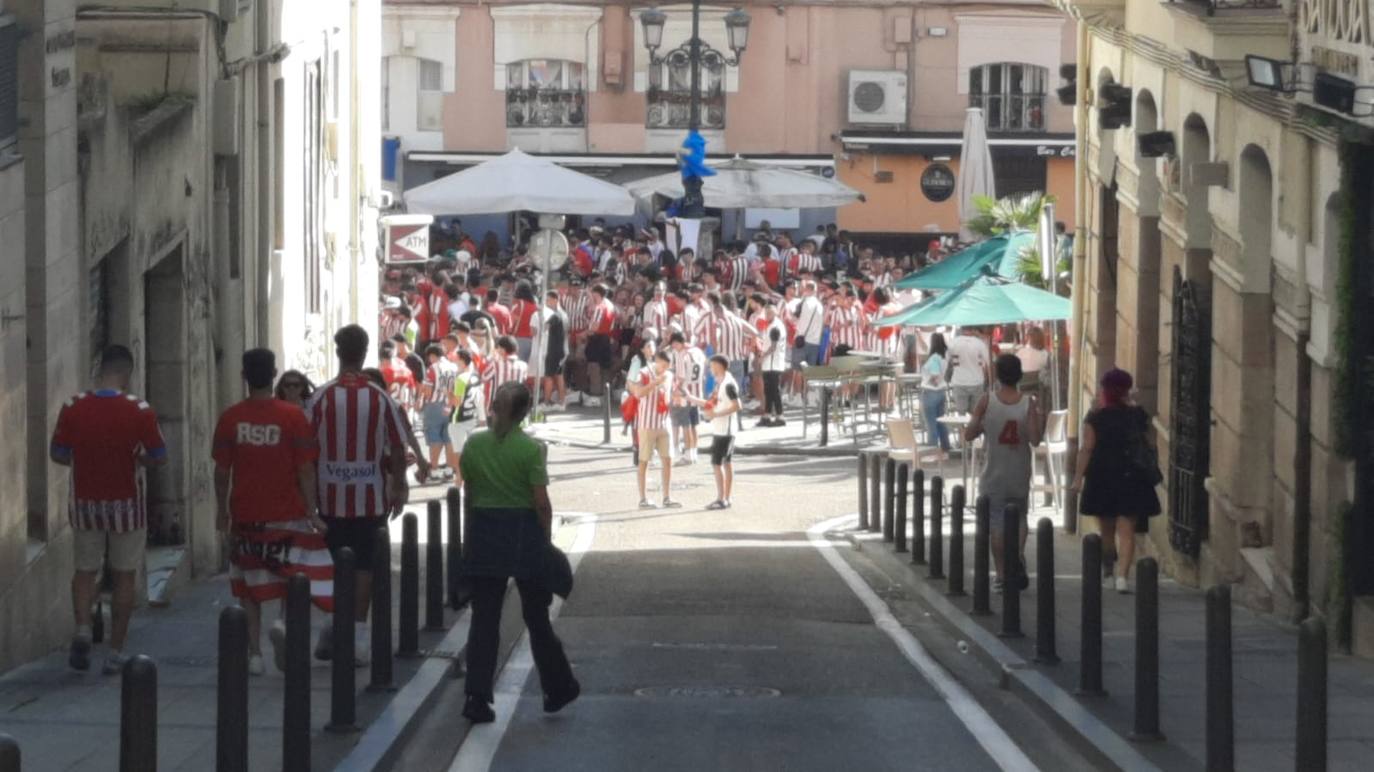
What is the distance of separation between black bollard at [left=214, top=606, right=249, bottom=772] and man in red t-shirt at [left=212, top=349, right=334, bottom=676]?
3704 millimetres

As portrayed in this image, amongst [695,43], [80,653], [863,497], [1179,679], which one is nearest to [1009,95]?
[695,43]

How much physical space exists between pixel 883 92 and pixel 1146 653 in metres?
41.6

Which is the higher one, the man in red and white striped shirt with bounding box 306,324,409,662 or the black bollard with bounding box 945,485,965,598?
the man in red and white striped shirt with bounding box 306,324,409,662

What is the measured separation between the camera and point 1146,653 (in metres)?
11.1

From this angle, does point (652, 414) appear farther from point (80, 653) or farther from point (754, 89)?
point (754, 89)

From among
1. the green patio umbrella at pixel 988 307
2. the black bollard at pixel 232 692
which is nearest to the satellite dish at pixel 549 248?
the green patio umbrella at pixel 988 307

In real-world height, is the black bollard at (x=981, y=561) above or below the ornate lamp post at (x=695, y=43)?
below

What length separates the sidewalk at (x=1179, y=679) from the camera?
11117 mm

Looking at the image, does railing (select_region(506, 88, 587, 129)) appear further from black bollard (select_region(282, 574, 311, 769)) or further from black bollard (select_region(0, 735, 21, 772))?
black bollard (select_region(0, 735, 21, 772))

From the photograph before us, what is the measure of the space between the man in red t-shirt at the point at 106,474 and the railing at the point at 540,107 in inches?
1579

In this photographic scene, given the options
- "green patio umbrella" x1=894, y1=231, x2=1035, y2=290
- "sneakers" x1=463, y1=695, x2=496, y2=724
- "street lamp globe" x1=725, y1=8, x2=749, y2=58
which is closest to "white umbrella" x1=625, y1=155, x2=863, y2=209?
"street lamp globe" x1=725, y1=8, x2=749, y2=58

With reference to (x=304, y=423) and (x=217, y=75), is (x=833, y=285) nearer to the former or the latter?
(x=217, y=75)

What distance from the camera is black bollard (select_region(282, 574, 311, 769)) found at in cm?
990

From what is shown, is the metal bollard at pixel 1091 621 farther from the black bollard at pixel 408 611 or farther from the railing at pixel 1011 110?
the railing at pixel 1011 110
